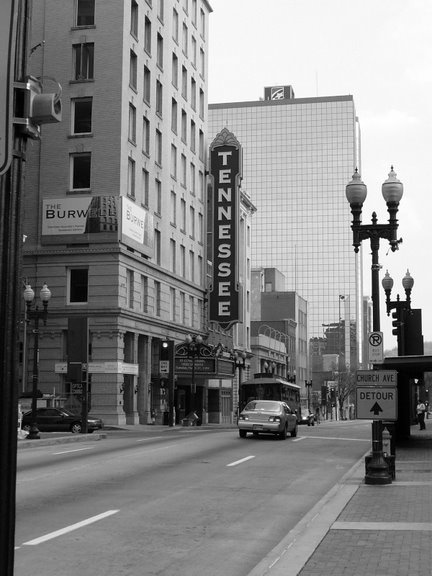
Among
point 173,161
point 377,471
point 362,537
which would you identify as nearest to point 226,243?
point 173,161

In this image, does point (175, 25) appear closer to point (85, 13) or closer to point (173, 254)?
point (85, 13)

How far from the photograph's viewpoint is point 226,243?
2502 inches

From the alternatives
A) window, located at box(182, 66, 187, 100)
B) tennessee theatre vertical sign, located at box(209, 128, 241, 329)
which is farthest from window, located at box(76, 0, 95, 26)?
tennessee theatre vertical sign, located at box(209, 128, 241, 329)

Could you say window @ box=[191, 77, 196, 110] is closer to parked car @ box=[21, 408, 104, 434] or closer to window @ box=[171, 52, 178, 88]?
window @ box=[171, 52, 178, 88]

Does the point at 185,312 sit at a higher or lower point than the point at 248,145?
lower

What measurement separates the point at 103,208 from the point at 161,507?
35.9m

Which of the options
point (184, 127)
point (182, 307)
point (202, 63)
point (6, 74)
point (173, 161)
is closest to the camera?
point (6, 74)

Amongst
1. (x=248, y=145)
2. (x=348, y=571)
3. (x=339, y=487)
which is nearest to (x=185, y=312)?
(x=339, y=487)

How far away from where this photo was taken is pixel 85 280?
4806 cm

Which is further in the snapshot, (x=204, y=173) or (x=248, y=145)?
(x=248, y=145)

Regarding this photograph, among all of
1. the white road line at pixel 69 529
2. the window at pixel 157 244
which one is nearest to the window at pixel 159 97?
the window at pixel 157 244

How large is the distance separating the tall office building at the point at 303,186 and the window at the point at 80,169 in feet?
426

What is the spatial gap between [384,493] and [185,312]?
153 feet

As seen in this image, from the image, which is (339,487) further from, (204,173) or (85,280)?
(204,173)
